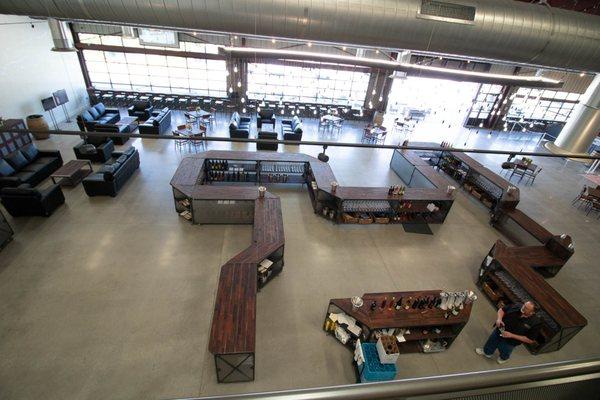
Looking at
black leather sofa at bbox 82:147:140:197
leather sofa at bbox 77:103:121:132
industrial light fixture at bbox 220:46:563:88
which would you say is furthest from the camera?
leather sofa at bbox 77:103:121:132

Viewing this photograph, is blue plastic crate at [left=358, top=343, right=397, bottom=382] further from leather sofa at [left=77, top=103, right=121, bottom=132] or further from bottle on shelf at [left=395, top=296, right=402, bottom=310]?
leather sofa at [left=77, top=103, right=121, bottom=132]

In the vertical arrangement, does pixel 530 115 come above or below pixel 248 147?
above

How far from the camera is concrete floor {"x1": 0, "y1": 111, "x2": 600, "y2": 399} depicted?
4961 millimetres

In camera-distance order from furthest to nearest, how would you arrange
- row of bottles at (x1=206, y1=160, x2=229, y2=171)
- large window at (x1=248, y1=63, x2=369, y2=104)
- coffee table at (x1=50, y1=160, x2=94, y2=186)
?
large window at (x1=248, y1=63, x2=369, y2=104) → row of bottles at (x1=206, y1=160, x2=229, y2=171) → coffee table at (x1=50, y1=160, x2=94, y2=186)

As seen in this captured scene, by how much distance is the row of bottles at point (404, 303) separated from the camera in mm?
5426

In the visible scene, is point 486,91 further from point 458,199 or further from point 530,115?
point 458,199

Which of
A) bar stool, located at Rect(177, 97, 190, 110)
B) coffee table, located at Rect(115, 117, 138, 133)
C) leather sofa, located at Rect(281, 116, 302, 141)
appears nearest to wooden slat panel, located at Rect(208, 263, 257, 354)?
leather sofa, located at Rect(281, 116, 302, 141)

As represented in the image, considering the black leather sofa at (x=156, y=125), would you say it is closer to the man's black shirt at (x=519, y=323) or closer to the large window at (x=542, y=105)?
the man's black shirt at (x=519, y=323)

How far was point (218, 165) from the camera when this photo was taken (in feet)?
33.6

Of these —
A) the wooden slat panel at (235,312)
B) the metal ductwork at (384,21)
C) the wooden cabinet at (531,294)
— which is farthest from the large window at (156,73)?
the wooden cabinet at (531,294)

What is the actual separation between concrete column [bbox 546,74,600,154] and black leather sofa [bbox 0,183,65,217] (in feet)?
52.7

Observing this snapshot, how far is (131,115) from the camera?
51.8 feet

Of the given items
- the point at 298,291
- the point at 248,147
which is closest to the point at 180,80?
the point at 248,147

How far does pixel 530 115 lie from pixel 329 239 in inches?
862
